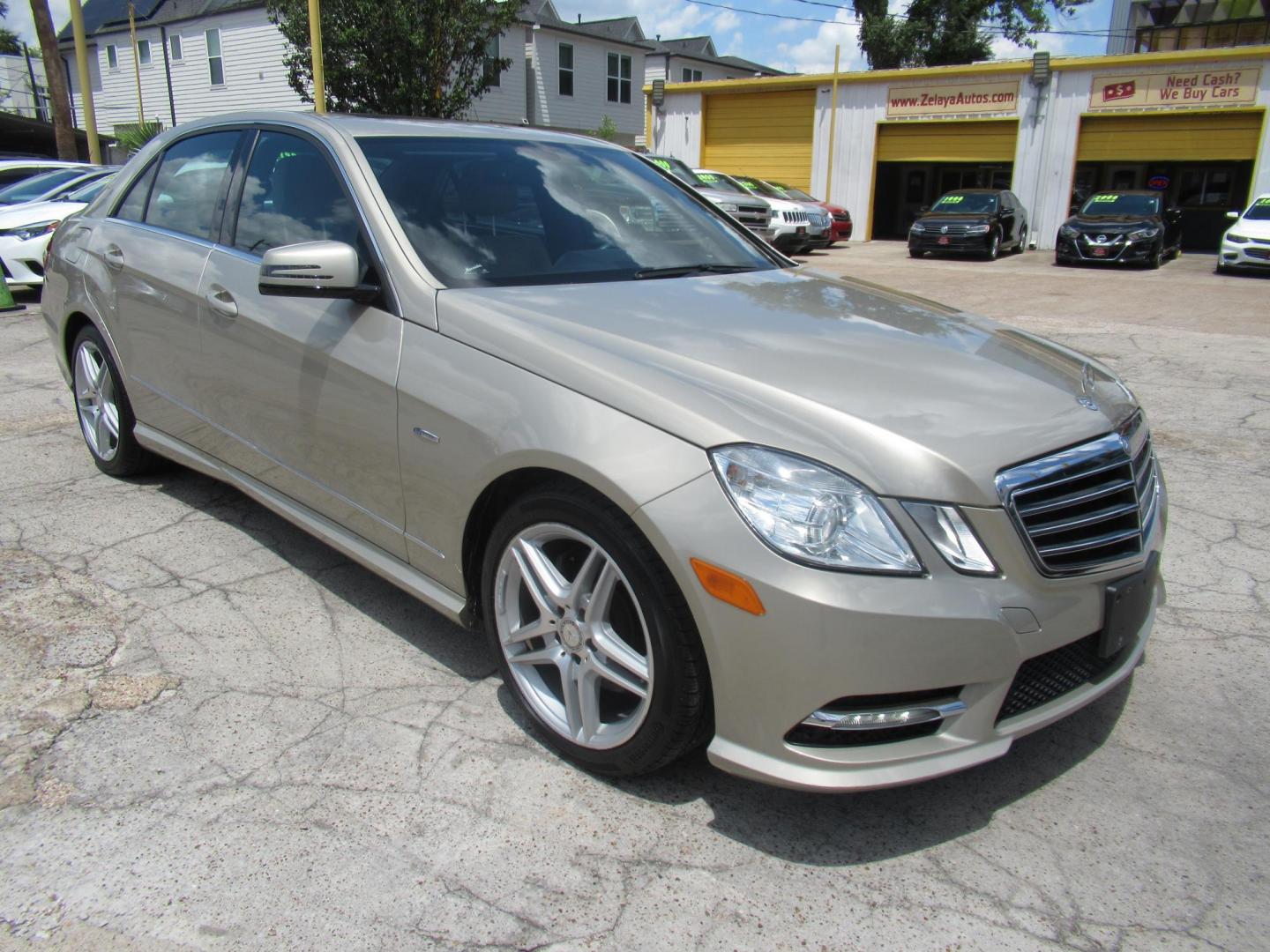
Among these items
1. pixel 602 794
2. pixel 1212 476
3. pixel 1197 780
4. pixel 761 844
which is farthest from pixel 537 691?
pixel 1212 476

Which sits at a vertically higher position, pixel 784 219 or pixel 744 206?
pixel 744 206

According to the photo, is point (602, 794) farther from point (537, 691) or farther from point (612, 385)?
point (612, 385)

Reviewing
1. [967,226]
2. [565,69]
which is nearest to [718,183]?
[967,226]

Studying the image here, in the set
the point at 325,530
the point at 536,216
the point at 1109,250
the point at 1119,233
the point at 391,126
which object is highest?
the point at 391,126

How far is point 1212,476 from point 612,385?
14.0 feet

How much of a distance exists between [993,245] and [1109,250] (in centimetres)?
261

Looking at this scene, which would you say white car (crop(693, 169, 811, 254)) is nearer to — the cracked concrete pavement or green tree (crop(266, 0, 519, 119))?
green tree (crop(266, 0, 519, 119))

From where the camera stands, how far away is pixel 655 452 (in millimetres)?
2260

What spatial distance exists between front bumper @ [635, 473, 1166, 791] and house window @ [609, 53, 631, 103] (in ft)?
125

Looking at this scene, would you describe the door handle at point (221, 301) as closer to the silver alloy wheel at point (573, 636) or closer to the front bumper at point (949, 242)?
the silver alloy wheel at point (573, 636)

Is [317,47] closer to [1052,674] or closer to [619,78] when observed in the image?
[1052,674]

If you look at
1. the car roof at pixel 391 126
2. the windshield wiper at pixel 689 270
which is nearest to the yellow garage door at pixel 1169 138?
the car roof at pixel 391 126

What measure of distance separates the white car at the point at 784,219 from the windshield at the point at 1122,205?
572 cm

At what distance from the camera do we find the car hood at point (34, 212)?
11234 millimetres
